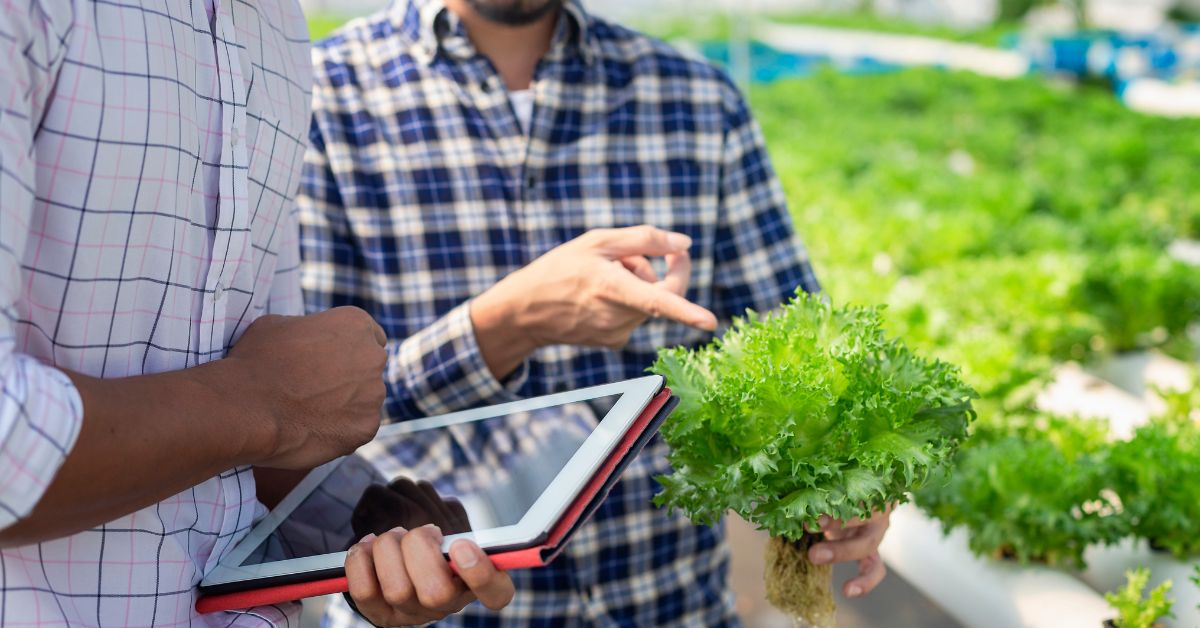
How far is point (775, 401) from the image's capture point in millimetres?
1477

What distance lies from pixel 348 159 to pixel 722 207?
0.77 metres

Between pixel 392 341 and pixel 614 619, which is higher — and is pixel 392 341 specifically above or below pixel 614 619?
above

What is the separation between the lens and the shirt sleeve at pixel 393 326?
1968 millimetres

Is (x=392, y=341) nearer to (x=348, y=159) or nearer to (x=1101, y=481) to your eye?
(x=348, y=159)

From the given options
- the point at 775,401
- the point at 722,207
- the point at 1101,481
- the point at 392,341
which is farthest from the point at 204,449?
the point at 1101,481

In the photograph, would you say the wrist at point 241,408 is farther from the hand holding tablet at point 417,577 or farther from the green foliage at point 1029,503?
the green foliage at point 1029,503

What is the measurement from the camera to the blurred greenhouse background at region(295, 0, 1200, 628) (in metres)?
2.56

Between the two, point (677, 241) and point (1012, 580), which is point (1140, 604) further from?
point (677, 241)

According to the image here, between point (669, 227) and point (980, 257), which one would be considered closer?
point (669, 227)

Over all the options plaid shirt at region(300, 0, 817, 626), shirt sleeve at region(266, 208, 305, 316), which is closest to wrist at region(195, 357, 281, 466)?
shirt sleeve at region(266, 208, 305, 316)

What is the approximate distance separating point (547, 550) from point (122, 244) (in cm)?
53

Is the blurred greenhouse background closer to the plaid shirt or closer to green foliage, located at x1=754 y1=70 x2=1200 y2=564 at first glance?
green foliage, located at x1=754 y1=70 x2=1200 y2=564

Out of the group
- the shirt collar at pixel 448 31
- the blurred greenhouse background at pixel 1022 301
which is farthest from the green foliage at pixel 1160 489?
the shirt collar at pixel 448 31

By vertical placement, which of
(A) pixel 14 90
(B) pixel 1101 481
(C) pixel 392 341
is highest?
(A) pixel 14 90
